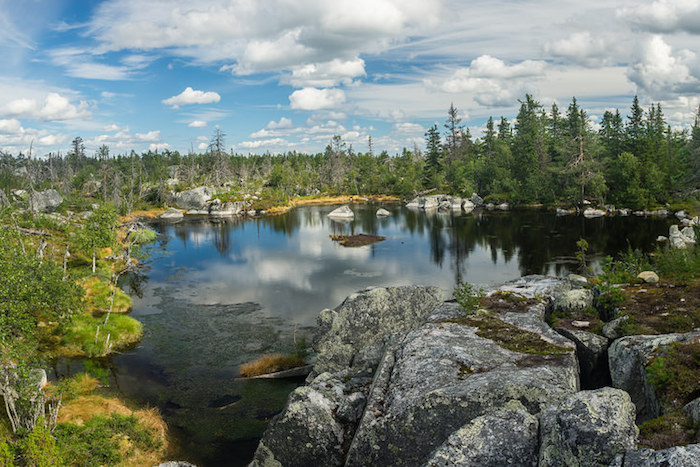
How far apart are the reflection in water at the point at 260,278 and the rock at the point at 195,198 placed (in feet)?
98.4

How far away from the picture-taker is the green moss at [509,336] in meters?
14.4

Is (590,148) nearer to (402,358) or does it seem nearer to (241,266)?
(241,266)

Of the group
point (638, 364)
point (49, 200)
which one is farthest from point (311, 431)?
point (49, 200)

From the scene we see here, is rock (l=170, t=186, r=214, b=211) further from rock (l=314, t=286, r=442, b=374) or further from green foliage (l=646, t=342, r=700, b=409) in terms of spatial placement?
green foliage (l=646, t=342, r=700, b=409)

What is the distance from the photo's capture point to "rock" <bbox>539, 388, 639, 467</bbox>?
756 centimetres

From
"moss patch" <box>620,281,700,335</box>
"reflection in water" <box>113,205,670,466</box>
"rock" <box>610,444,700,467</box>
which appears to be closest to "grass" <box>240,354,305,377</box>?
"reflection in water" <box>113,205,670,466</box>

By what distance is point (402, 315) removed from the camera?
2466cm

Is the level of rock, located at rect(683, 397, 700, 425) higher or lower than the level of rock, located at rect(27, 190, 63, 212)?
lower

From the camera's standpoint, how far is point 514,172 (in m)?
129

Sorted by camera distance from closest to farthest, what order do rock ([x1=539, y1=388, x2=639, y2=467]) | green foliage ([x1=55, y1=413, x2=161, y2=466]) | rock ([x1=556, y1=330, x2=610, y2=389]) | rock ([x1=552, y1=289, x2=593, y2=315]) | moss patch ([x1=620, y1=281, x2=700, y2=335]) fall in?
rock ([x1=539, y1=388, x2=639, y2=467]) → rock ([x1=556, y1=330, x2=610, y2=389]) → moss patch ([x1=620, y1=281, x2=700, y2=335]) → green foliage ([x1=55, y1=413, x2=161, y2=466]) → rock ([x1=552, y1=289, x2=593, y2=315])

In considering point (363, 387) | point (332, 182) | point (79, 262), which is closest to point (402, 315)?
point (363, 387)

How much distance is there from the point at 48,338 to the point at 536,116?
144 metres

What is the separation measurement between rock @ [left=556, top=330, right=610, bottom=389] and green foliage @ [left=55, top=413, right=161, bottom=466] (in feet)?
59.0

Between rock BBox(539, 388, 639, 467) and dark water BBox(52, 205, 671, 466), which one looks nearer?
rock BBox(539, 388, 639, 467)
